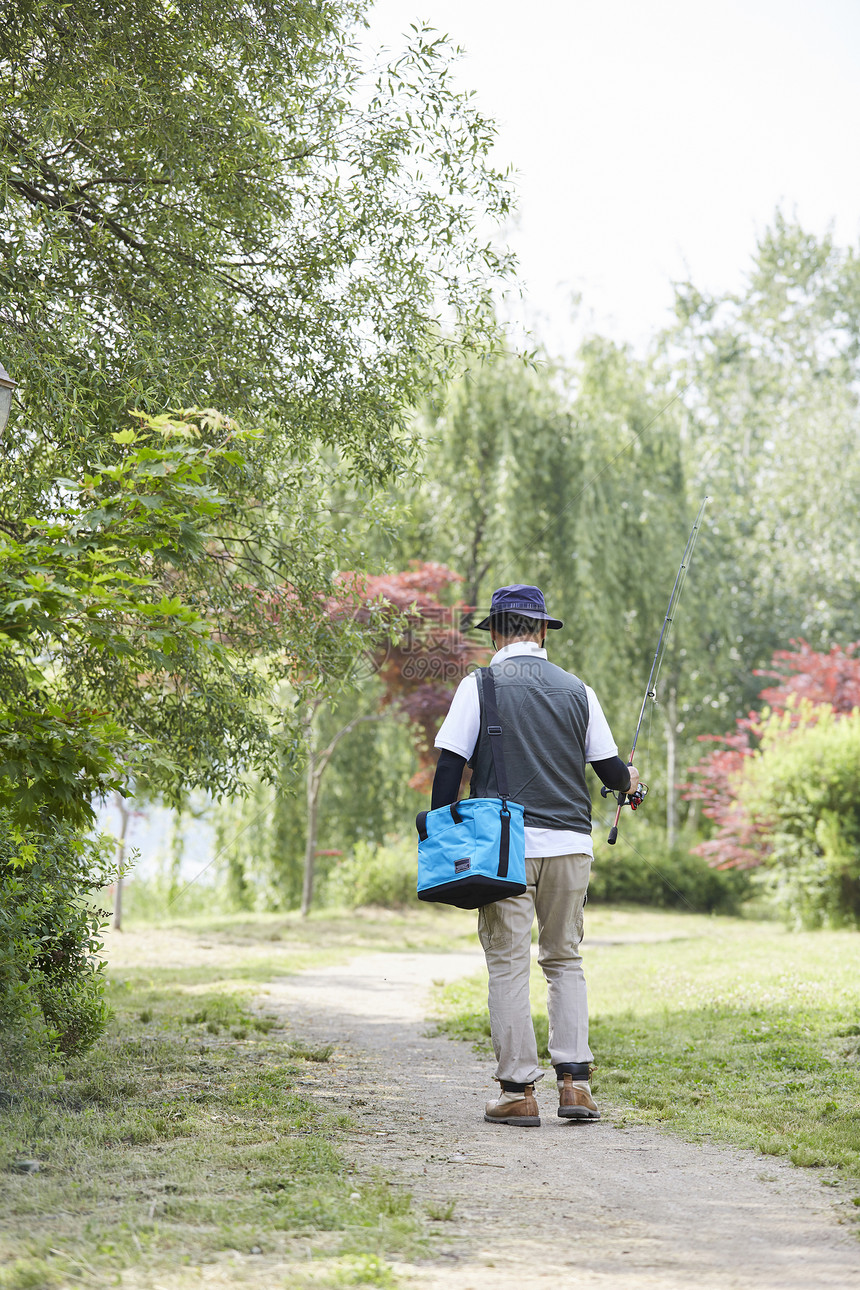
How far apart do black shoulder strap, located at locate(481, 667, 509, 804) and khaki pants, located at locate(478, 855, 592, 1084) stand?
0.35 m

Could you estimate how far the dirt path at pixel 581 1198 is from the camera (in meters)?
2.60

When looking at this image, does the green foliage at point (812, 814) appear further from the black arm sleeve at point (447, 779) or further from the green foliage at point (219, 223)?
the black arm sleeve at point (447, 779)

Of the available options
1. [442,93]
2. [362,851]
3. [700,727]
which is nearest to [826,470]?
[700,727]

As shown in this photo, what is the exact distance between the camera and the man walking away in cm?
413

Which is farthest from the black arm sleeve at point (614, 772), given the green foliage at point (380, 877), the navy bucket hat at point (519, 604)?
the green foliage at point (380, 877)

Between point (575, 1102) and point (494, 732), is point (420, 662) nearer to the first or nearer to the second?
point (494, 732)

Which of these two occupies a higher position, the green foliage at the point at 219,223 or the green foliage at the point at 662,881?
the green foliage at the point at 219,223

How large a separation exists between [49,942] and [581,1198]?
2.87 meters

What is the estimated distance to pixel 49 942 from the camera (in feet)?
16.2

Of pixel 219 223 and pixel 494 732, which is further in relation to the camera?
pixel 219 223

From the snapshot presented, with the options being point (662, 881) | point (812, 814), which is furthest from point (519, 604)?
point (662, 881)

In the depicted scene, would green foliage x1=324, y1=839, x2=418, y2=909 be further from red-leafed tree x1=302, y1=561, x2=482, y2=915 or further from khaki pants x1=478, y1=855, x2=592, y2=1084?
khaki pants x1=478, y1=855, x2=592, y2=1084

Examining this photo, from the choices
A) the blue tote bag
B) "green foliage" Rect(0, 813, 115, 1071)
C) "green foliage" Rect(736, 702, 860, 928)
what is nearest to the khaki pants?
the blue tote bag

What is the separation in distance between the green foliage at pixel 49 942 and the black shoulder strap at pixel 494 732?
1750 mm
